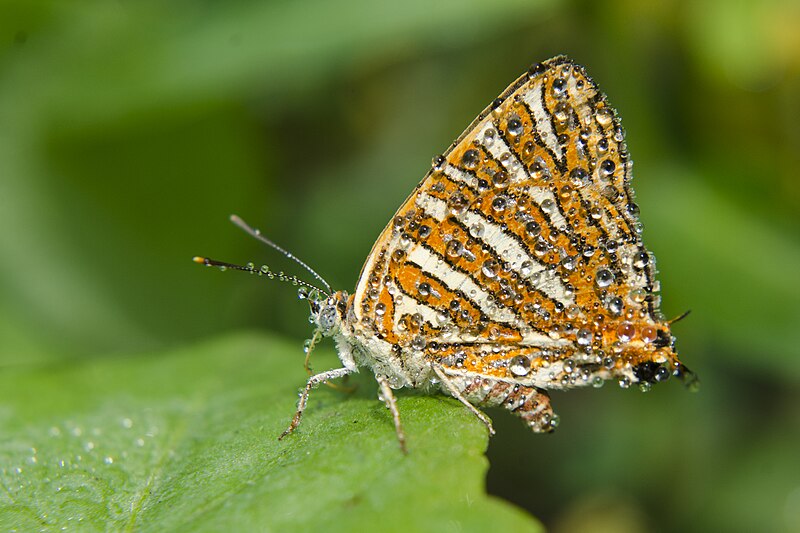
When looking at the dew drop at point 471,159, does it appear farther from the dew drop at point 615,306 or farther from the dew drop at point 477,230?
the dew drop at point 615,306

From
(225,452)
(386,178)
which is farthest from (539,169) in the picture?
(386,178)

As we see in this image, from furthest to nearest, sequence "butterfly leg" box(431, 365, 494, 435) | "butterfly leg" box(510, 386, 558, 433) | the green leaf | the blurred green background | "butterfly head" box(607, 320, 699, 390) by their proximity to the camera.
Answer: the blurred green background → "butterfly leg" box(510, 386, 558, 433) → "butterfly head" box(607, 320, 699, 390) → "butterfly leg" box(431, 365, 494, 435) → the green leaf

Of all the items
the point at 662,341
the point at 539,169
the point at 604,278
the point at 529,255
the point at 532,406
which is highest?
the point at 539,169

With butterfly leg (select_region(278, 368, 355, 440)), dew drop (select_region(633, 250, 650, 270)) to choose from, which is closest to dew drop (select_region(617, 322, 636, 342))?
dew drop (select_region(633, 250, 650, 270))

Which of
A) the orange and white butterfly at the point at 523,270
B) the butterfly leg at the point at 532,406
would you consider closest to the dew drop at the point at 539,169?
the orange and white butterfly at the point at 523,270

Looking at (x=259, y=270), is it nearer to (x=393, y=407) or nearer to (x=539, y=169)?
(x=393, y=407)

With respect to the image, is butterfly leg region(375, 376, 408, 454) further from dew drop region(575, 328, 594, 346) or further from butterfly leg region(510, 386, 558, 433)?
dew drop region(575, 328, 594, 346)
